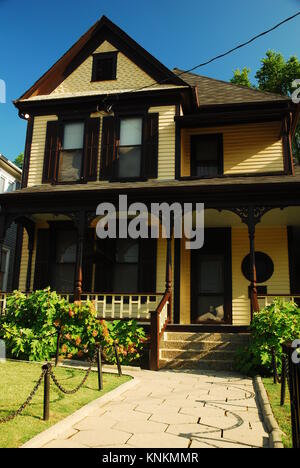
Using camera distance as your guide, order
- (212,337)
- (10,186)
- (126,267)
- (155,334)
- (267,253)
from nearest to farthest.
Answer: (155,334) < (212,337) < (267,253) < (126,267) < (10,186)

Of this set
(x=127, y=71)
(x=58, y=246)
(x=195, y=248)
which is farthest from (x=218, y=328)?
(x=127, y=71)

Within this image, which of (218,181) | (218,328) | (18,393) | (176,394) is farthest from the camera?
(218,181)

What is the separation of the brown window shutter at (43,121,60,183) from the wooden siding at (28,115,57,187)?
0.61 ft

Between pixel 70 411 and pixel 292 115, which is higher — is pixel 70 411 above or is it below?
below

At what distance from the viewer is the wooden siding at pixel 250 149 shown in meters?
12.6

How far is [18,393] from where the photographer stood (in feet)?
18.4

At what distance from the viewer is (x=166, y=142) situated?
1266 cm

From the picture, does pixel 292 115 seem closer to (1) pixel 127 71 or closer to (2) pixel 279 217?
(2) pixel 279 217

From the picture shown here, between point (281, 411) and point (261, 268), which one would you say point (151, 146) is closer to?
point (261, 268)

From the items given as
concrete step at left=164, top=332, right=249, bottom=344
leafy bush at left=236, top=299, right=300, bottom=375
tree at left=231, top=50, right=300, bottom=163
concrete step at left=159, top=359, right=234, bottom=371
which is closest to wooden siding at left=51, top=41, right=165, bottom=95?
concrete step at left=164, top=332, right=249, bottom=344

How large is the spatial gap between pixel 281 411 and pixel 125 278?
7.73m

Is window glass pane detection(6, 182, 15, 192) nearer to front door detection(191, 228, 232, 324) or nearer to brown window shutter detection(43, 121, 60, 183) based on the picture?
brown window shutter detection(43, 121, 60, 183)

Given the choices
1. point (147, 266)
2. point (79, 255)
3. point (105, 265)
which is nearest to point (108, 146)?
point (105, 265)

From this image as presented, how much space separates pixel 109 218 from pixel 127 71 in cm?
539
